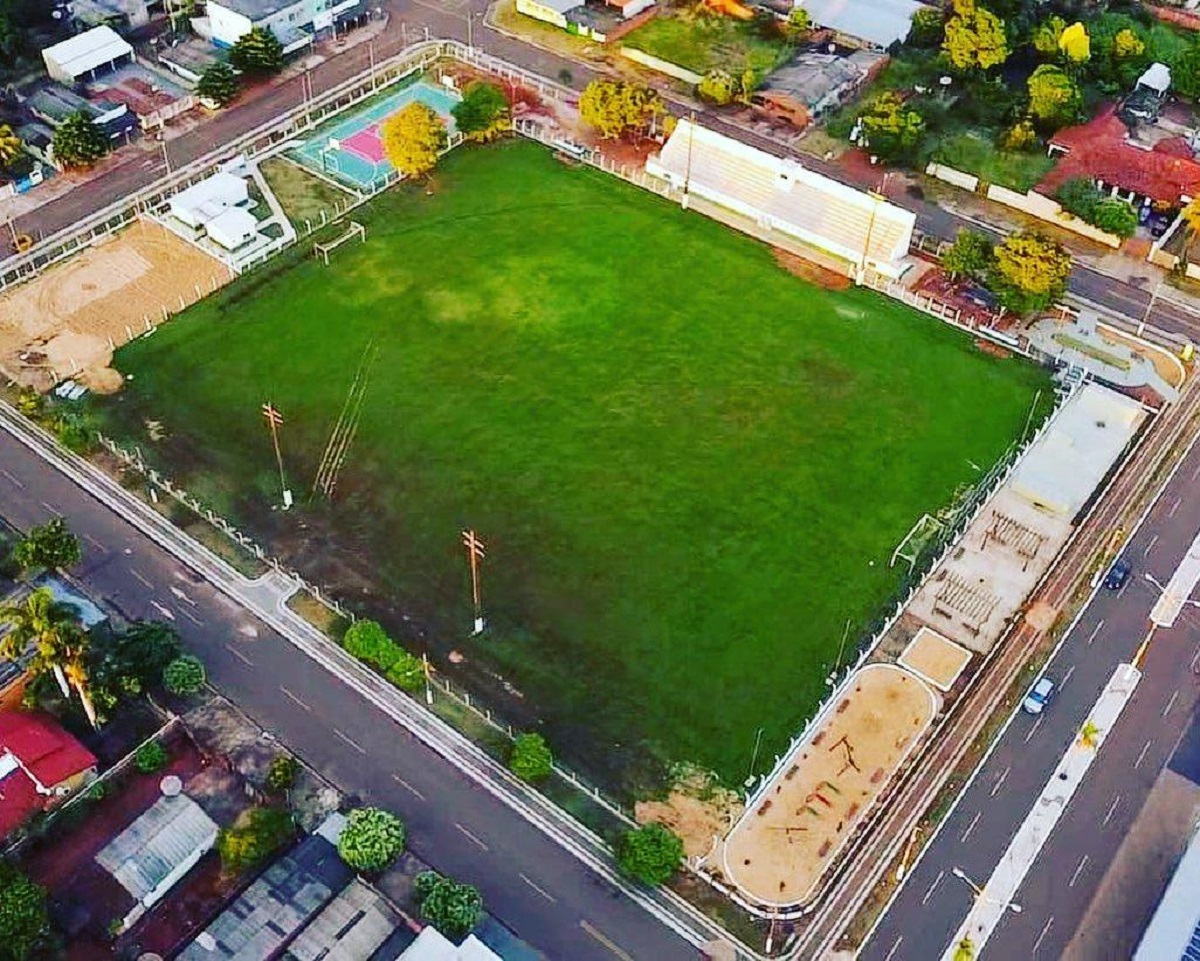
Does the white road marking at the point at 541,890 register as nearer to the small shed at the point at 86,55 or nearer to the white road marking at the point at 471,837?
the white road marking at the point at 471,837

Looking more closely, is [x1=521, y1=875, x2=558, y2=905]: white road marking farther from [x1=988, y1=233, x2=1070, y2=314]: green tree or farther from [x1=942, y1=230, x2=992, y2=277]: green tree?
[x1=942, y1=230, x2=992, y2=277]: green tree

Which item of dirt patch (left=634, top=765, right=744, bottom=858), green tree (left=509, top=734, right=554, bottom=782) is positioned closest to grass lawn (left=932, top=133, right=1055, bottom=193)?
dirt patch (left=634, top=765, right=744, bottom=858)

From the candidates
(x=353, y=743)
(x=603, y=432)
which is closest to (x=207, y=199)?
(x=603, y=432)

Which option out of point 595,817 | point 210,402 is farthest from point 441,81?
point 595,817

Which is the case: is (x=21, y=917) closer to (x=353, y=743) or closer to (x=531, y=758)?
(x=353, y=743)

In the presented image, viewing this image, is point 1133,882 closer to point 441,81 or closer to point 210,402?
point 210,402

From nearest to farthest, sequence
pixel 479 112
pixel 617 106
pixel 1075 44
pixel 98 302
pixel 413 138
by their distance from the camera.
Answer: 1. pixel 98 302
2. pixel 413 138
3. pixel 617 106
4. pixel 479 112
5. pixel 1075 44
